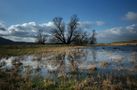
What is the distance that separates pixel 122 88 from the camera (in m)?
7.95

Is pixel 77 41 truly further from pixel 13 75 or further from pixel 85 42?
pixel 13 75

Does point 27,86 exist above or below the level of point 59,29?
below

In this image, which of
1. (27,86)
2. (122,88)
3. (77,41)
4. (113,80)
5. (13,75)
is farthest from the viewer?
(77,41)

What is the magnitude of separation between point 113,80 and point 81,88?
6.25 ft

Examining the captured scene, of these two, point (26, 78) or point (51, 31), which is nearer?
point (26, 78)

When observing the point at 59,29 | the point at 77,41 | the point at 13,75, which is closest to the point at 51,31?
the point at 59,29

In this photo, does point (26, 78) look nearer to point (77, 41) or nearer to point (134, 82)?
point (134, 82)

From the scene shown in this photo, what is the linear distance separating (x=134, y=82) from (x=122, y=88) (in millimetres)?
987

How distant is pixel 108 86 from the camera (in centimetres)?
812

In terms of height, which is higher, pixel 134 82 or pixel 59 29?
pixel 59 29

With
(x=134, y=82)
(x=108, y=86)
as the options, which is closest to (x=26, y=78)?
(x=108, y=86)

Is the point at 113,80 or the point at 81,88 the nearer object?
the point at 81,88

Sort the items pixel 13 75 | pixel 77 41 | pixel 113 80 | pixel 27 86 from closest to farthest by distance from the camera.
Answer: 1. pixel 27 86
2. pixel 113 80
3. pixel 13 75
4. pixel 77 41

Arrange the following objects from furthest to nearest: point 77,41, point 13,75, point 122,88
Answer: point 77,41, point 13,75, point 122,88
